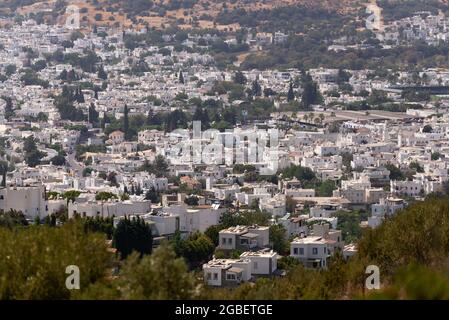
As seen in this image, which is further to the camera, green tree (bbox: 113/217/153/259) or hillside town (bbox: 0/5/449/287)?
hillside town (bbox: 0/5/449/287)

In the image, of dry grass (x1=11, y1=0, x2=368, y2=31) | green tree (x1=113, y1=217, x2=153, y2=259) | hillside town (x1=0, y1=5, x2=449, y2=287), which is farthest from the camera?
dry grass (x1=11, y1=0, x2=368, y2=31)

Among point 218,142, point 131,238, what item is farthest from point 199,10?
point 131,238

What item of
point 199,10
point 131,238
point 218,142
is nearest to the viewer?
point 131,238

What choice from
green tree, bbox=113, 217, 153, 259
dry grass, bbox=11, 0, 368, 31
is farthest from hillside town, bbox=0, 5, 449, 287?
dry grass, bbox=11, 0, 368, 31

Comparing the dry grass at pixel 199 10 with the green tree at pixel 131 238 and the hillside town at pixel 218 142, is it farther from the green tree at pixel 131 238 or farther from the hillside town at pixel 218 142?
the green tree at pixel 131 238

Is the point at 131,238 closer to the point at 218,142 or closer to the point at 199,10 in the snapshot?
the point at 218,142

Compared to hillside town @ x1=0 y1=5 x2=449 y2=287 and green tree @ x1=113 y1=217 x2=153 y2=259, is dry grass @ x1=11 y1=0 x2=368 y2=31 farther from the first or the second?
green tree @ x1=113 y1=217 x2=153 y2=259

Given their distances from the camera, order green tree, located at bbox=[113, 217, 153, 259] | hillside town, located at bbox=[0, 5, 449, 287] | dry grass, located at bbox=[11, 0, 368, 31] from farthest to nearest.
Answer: dry grass, located at bbox=[11, 0, 368, 31]
hillside town, located at bbox=[0, 5, 449, 287]
green tree, located at bbox=[113, 217, 153, 259]
